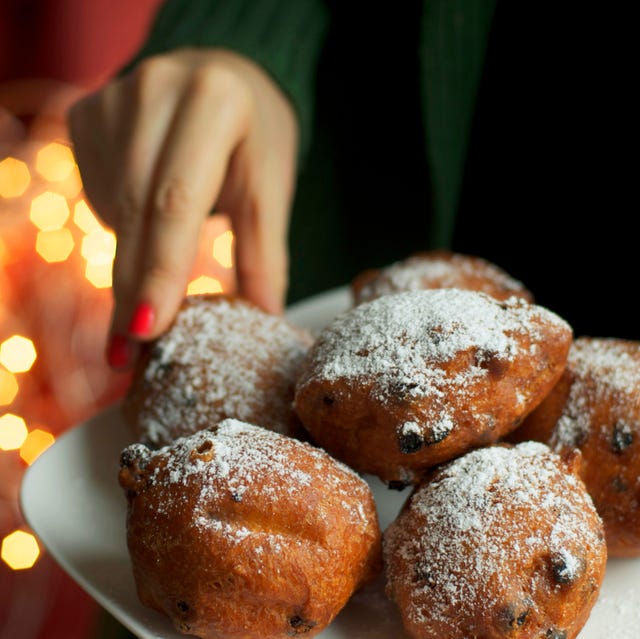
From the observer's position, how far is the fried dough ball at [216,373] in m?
1.01

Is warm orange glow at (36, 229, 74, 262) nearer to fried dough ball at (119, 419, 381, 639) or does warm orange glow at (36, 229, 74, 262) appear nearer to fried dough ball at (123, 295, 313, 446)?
fried dough ball at (123, 295, 313, 446)

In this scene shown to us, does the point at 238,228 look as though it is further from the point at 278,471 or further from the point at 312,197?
the point at 278,471

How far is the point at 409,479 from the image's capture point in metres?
0.90

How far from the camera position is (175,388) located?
3.47 feet

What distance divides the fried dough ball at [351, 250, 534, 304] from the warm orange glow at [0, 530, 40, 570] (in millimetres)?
1636

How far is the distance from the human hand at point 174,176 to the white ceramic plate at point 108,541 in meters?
0.14

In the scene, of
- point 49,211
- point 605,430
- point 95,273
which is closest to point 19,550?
point 95,273

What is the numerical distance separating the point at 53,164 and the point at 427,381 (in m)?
2.03

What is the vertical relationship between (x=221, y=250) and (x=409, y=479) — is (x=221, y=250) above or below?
below

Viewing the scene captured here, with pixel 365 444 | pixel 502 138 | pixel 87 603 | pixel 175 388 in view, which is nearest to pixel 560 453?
pixel 365 444

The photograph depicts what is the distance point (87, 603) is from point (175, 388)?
1.77 metres

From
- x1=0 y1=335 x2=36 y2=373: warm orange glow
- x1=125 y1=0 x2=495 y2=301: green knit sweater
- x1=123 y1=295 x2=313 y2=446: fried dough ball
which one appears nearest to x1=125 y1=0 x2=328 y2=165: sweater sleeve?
x1=125 y1=0 x2=495 y2=301: green knit sweater

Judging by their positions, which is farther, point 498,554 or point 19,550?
point 19,550

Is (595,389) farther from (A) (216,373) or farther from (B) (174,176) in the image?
(B) (174,176)
